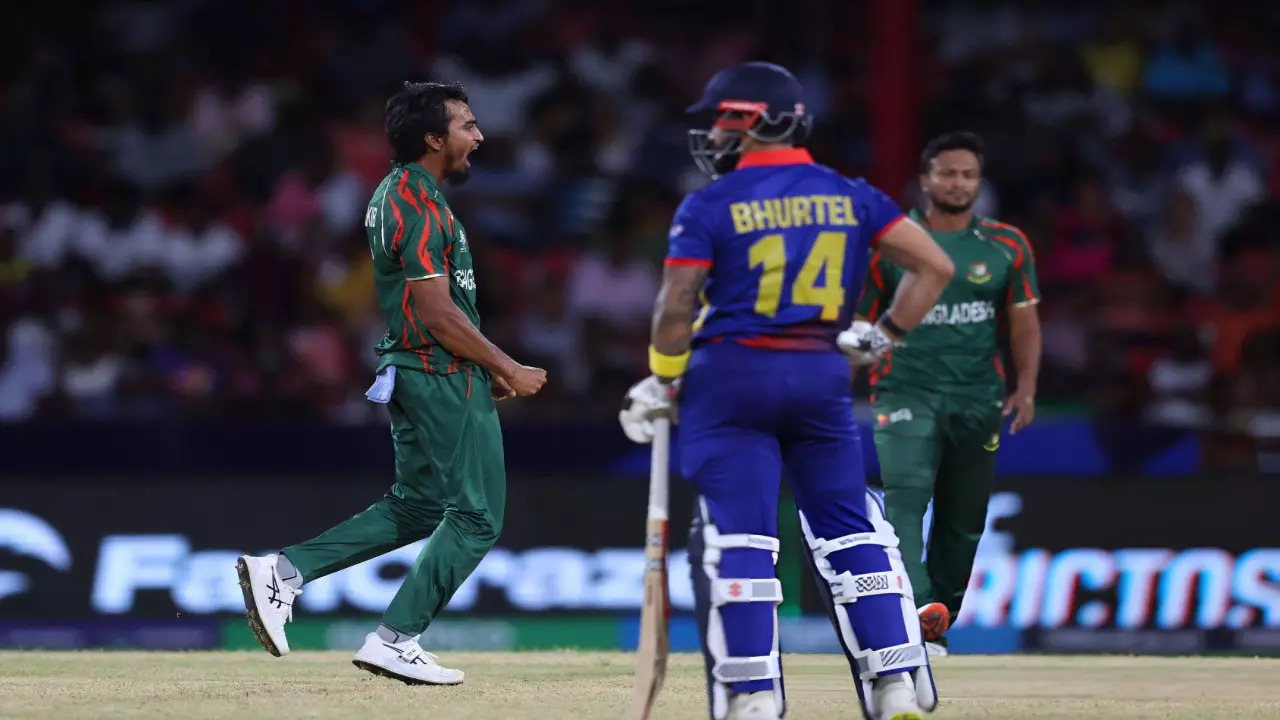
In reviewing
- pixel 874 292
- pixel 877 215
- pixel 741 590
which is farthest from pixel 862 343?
pixel 874 292

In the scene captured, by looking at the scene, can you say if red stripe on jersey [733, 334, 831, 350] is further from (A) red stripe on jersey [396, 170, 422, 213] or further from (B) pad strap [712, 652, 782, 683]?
(A) red stripe on jersey [396, 170, 422, 213]

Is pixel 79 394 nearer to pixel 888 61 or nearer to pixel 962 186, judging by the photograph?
pixel 888 61

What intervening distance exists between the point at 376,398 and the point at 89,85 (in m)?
10.4

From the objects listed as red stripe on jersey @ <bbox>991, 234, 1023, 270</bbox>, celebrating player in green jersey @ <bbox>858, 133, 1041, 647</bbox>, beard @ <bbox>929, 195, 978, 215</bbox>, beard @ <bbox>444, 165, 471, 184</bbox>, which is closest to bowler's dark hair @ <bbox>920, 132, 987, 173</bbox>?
celebrating player in green jersey @ <bbox>858, 133, 1041, 647</bbox>

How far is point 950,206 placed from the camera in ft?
28.2

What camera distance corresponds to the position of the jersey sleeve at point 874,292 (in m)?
8.45

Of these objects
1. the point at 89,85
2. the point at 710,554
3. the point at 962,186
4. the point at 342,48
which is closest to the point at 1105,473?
the point at 962,186

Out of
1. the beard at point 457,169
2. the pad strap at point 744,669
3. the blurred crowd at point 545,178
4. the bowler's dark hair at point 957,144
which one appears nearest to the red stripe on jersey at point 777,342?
the pad strap at point 744,669

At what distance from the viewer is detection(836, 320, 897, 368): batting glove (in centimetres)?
620

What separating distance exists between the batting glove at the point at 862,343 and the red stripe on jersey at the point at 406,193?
1.81 m

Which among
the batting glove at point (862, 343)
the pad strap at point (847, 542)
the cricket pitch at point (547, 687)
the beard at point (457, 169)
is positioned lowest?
the cricket pitch at point (547, 687)

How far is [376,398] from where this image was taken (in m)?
7.32

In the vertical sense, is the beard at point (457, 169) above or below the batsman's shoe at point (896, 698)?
above

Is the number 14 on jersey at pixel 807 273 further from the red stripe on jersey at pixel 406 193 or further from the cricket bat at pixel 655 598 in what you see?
the red stripe on jersey at pixel 406 193
